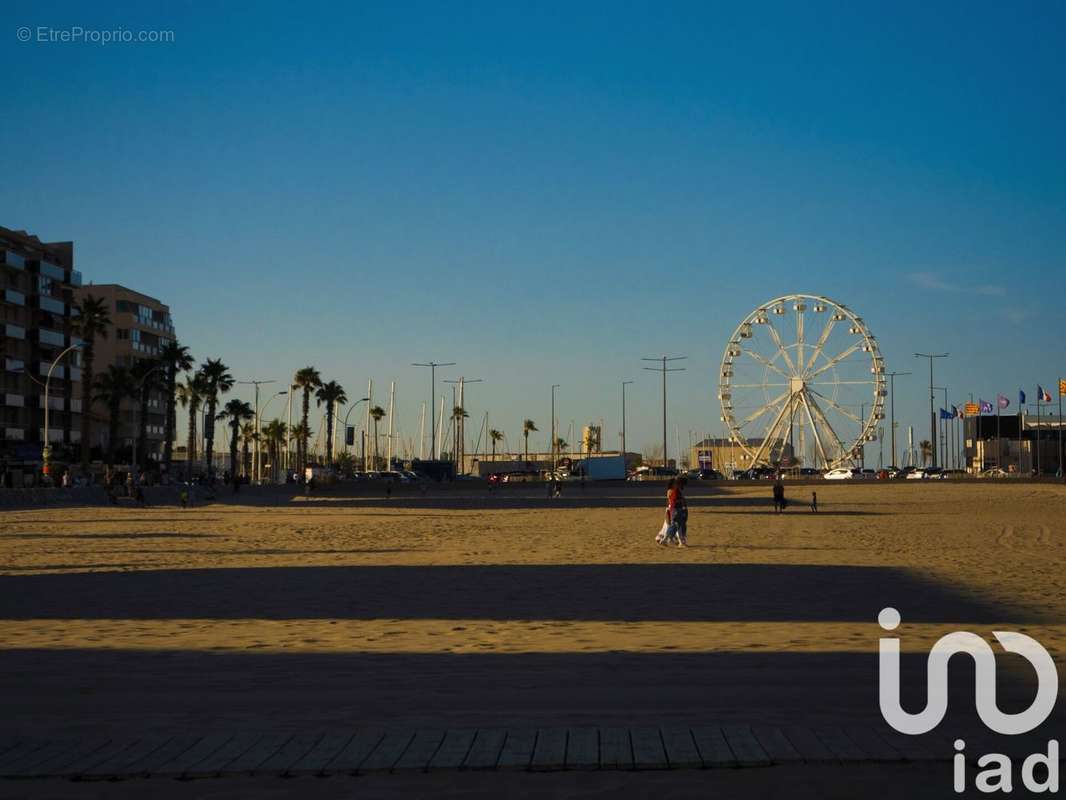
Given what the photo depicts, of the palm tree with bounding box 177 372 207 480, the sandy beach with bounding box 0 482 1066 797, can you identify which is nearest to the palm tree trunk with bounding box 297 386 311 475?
the palm tree with bounding box 177 372 207 480

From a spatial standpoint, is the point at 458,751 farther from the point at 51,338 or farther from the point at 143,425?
the point at 51,338

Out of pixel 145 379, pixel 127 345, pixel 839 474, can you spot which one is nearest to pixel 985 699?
pixel 145 379

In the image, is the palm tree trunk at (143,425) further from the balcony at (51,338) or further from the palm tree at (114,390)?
the balcony at (51,338)

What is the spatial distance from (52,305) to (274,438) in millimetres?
83244

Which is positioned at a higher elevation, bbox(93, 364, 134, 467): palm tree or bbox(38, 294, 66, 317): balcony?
bbox(38, 294, 66, 317): balcony

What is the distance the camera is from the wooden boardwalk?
20.9 feet

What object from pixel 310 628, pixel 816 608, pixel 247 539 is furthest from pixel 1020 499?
pixel 310 628

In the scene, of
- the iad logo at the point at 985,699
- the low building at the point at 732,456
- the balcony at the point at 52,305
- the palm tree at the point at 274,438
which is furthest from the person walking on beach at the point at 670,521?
the palm tree at the point at 274,438

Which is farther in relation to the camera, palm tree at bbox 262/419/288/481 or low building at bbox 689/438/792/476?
palm tree at bbox 262/419/288/481

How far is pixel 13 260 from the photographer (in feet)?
316

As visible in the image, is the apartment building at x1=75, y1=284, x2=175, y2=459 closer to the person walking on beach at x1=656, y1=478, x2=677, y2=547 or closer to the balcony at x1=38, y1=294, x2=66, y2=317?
the balcony at x1=38, y1=294, x2=66, y2=317

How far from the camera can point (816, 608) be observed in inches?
577

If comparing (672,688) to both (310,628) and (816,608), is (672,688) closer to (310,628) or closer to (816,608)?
(310,628)

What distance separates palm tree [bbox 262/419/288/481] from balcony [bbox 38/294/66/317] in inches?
2395
